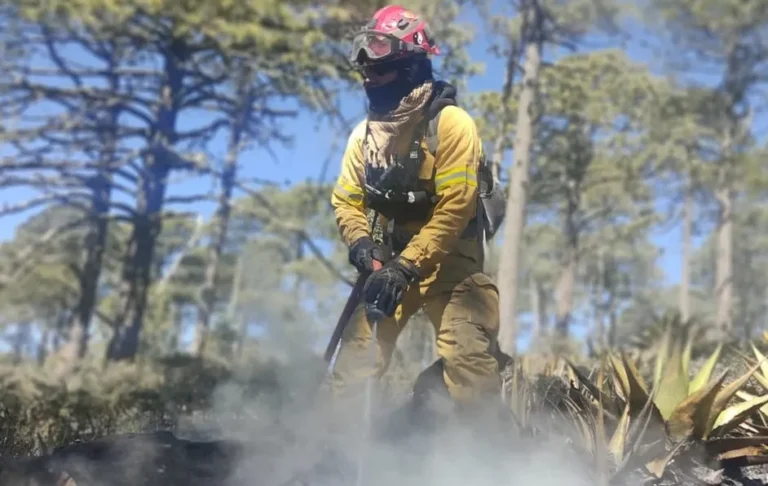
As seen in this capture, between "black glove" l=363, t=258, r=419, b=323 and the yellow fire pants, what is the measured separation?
13.6 inches

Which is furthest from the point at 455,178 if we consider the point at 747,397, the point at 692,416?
the point at 747,397

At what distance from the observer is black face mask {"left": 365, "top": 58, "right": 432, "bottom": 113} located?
3080mm

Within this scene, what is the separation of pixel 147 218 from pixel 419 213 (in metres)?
10.1

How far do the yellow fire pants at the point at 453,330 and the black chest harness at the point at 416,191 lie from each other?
0.61 feet

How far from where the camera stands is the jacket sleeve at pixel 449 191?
2.97 metres

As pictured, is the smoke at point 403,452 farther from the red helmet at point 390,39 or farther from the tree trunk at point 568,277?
the tree trunk at point 568,277

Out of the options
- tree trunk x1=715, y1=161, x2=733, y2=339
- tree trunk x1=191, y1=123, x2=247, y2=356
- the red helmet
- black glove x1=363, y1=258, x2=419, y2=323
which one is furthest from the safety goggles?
tree trunk x1=715, y1=161, x2=733, y2=339

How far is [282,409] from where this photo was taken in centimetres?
452

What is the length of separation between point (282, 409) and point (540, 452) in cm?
212

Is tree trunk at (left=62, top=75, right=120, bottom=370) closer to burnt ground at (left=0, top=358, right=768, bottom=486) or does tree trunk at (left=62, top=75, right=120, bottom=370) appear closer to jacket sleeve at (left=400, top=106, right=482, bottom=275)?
burnt ground at (left=0, top=358, right=768, bottom=486)

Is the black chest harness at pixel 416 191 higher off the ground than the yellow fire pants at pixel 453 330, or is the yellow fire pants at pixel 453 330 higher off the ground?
the black chest harness at pixel 416 191

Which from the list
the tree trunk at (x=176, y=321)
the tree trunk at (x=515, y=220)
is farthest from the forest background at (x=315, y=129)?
the tree trunk at (x=176, y=321)

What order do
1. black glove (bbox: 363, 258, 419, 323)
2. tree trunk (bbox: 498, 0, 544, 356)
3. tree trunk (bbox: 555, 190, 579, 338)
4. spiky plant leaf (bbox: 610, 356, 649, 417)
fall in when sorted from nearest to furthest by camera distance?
black glove (bbox: 363, 258, 419, 323) → spiky plant leaf (bbox: 610, 356, 649, 417) → tree trunk (bbox: 498, 0, 544, 356) → tree trunk (bbox: 555, 190, 579, 338)

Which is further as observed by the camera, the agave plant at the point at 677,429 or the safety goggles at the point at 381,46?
the safety goggles at the point at 381,46
